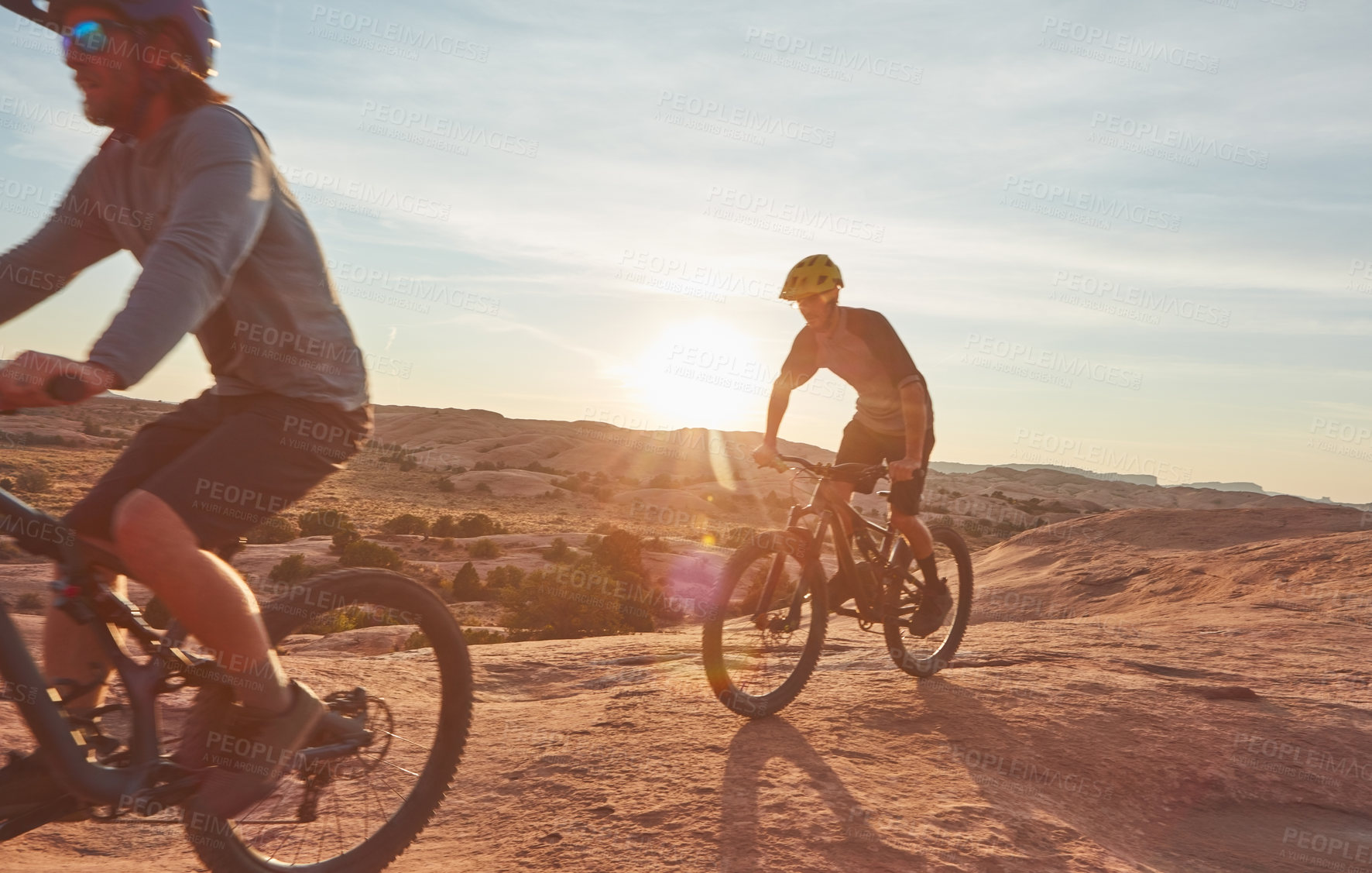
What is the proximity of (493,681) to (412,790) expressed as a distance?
3.44 meters

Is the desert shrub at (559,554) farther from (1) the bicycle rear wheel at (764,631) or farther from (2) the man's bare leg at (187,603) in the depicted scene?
(2) the man's bare leg at (187,603)

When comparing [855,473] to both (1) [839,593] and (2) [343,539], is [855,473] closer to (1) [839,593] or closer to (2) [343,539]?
(1) [839,593]

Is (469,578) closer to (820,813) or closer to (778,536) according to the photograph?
(778,536)

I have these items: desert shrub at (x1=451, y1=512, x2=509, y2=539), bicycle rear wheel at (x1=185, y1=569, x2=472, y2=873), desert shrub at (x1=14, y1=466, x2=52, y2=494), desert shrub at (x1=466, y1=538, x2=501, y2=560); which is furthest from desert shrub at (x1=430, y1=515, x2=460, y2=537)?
bicycle rear wheel at (x1=185, y1=569, x2=472, y2=873)

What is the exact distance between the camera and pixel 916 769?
3.98 meters

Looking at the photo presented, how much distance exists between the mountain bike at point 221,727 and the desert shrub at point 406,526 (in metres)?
22.1

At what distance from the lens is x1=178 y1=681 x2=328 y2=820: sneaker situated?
2477 mm

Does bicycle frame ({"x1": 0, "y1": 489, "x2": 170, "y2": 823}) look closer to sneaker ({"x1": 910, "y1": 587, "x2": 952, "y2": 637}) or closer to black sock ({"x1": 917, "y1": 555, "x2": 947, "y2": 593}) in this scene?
sneaker ({"x1": 910, "y1": 587, "x2": 952, "y2": 637})

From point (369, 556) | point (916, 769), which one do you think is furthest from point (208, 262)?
point (369, 556)

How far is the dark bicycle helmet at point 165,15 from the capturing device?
7.27ft

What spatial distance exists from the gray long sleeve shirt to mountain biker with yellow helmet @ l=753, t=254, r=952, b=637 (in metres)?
3.18

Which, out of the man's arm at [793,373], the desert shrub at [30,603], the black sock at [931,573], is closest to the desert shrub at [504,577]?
the desert shrub at [30,603]

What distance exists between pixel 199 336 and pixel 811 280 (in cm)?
345

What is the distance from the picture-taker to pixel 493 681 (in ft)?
20.9
